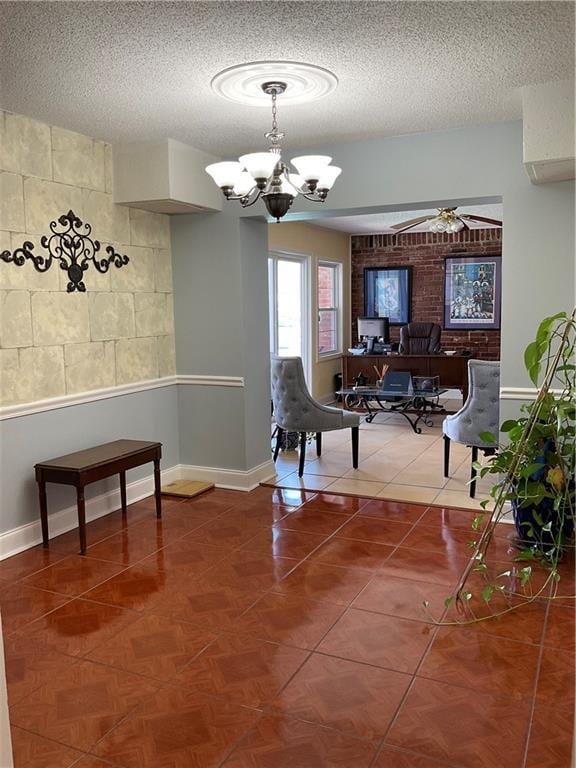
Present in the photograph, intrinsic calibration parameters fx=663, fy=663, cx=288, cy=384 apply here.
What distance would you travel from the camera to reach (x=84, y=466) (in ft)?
12.4

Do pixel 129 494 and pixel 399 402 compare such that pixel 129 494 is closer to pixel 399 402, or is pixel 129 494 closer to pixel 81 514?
pixel 81 514

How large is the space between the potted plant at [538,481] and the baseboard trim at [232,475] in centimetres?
199

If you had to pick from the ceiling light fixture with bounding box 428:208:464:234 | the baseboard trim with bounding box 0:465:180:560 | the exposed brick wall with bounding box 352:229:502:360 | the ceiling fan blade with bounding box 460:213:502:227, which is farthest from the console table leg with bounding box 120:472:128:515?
the exposed brick wall with bounding box 352:229:502:360

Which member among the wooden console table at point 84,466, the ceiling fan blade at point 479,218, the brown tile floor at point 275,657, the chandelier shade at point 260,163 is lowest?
the brown tile floor at point 275,657

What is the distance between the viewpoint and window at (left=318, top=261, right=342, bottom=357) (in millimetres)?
9414

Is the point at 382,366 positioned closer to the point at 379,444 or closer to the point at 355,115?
the point at 379,444

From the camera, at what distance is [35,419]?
154 inches

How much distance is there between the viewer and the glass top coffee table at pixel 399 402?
7.02 metres

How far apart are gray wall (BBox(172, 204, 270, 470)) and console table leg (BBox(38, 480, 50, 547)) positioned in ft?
4.97

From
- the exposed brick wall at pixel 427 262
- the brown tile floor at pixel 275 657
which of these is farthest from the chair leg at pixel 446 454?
the exposed brick wall at pixel 427 262

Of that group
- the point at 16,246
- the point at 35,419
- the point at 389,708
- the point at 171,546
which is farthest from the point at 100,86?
the point at 389,708

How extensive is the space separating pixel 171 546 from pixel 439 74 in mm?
2911

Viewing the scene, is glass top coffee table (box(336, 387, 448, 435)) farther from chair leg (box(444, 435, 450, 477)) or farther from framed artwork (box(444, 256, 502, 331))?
chair leg (box(444, 435, 450, 477))

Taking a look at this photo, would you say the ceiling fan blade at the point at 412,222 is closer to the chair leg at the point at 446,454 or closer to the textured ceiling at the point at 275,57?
the chair leg at the point at 446,454
